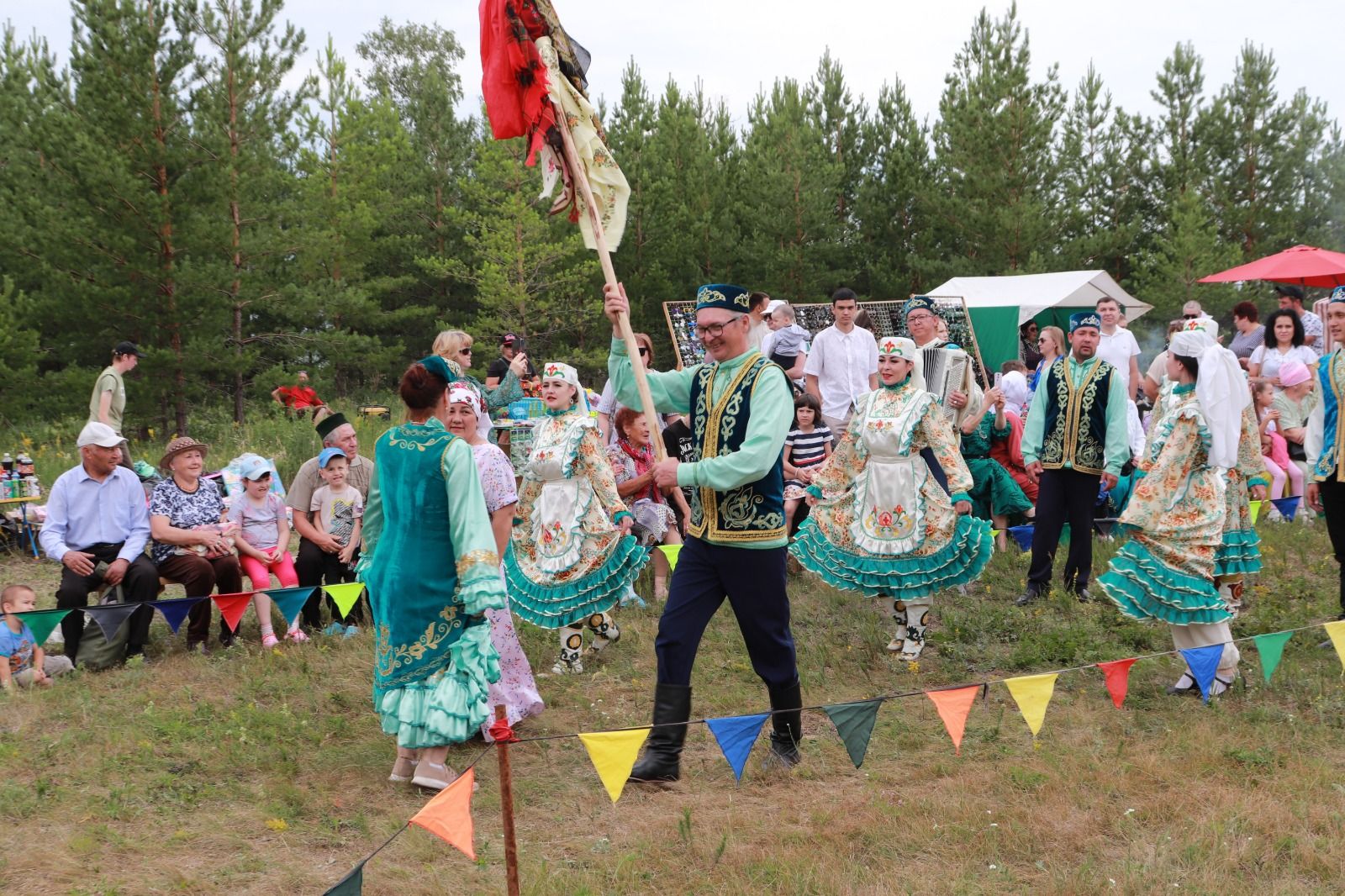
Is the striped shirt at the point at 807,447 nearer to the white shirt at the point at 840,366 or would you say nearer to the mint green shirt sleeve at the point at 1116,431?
the white shirt at the point at 840,366

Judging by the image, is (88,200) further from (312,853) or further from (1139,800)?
(1139,800)

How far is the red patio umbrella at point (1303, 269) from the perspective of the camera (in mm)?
15625

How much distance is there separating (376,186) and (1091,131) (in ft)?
58.8

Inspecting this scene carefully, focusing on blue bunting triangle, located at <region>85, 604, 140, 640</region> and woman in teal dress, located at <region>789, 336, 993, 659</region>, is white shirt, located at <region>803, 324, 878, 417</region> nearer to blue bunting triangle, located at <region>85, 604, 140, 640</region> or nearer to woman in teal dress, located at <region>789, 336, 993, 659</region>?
woman in teal dress, located at <region>789, 336, 993, 659</region>

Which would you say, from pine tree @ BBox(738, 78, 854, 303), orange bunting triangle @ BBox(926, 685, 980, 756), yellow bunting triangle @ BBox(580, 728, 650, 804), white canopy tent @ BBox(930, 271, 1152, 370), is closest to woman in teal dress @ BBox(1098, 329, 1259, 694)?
orange bunting triangle @ BBox(926, 685, 980, 756)

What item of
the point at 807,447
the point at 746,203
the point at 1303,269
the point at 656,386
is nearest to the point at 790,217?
the point at 746,203

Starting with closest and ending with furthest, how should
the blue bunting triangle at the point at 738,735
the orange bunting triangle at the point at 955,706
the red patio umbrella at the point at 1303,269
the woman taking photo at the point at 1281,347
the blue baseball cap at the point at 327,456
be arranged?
the blue bunting triangle at the point at 738,735 → the orange bunting triangle at the point at 955,706 → the blue baseball cap at the point at 327,456 → the woman taking photo at the point at 1281,347 → the red patio umbrella at the point at 1303,269

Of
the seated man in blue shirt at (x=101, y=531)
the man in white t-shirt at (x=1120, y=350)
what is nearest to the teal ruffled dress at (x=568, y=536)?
the seated man in blue shirt at (x=101, y=531)

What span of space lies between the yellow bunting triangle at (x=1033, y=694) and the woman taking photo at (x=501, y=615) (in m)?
2.52

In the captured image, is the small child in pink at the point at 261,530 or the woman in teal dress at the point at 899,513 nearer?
the woman in teal dress at the point at 899,513

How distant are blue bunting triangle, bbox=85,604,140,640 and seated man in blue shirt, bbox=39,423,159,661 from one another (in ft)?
0.51

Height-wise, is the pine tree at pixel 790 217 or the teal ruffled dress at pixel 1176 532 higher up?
the pine tree at pixel 790 217

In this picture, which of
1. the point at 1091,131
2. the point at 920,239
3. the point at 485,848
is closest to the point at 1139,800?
the point at 485,848

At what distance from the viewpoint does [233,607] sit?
753cm
